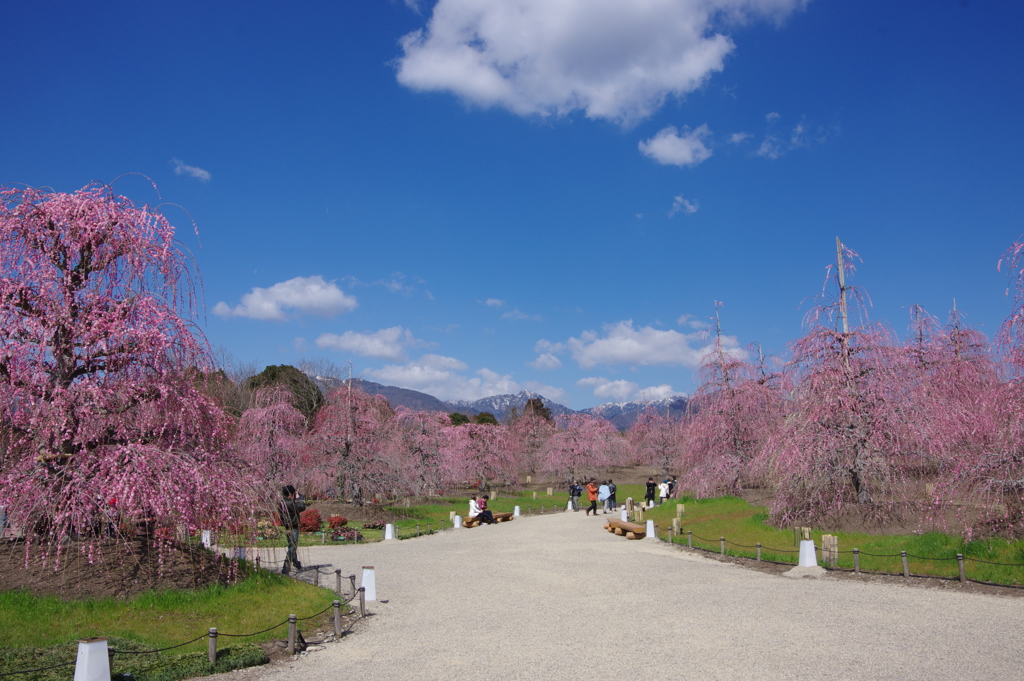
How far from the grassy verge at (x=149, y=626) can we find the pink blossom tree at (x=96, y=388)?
1144 mm

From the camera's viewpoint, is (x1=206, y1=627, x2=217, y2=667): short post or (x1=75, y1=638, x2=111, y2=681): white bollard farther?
(x1=206, y1=627, x2=217, y2=667): short post

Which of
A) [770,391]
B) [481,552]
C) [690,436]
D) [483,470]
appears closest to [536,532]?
[481,552]

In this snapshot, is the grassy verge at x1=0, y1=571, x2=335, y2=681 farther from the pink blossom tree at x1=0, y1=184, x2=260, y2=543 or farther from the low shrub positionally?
the low shrub

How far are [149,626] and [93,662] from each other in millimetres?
2594

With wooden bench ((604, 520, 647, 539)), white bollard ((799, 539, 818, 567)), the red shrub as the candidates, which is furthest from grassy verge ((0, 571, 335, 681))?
the red shrub

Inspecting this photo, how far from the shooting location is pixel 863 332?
67.8 ft

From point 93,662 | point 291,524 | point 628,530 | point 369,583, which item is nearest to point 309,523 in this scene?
point 291,524

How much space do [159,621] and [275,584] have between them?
2.55 m

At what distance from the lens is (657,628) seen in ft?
35.0

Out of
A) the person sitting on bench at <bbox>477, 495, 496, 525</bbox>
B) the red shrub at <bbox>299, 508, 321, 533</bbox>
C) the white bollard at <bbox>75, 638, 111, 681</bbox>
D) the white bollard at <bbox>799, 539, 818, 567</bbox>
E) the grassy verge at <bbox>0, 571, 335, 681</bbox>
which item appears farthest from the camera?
the person sitting on bench at <bbox>477, 495, 496, 525</bbox>

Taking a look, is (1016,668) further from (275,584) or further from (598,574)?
(275,584)

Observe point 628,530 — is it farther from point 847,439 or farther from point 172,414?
point 172,414

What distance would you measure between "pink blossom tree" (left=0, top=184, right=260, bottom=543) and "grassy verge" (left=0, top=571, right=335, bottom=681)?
3.75 feet

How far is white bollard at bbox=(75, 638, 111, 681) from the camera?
7133 mm
